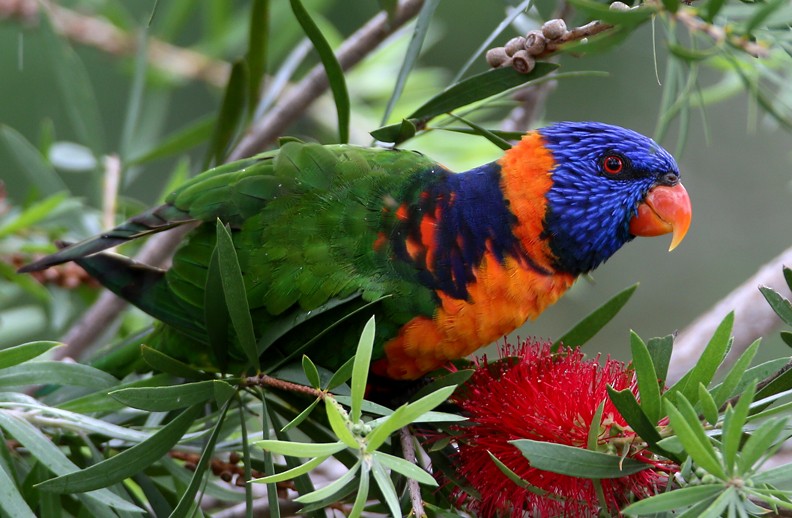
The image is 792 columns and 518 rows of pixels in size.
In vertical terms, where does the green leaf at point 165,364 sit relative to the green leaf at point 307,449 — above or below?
Answer: above

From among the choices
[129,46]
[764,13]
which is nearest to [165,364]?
[764,13]

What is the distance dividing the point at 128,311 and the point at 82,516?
37.1 inches

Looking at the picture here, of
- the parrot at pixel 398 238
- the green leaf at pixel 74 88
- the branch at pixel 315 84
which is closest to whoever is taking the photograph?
the parrot at pixel 398 238

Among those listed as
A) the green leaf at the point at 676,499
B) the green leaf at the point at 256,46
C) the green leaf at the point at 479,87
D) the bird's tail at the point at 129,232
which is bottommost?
the green leaf at the point at 676,499

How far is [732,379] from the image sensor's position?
84 centimetres

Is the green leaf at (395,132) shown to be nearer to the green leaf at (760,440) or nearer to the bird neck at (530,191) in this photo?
the bird neck at (530,191)

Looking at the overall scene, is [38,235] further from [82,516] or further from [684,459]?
[684,459]

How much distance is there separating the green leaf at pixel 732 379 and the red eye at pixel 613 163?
0.56m

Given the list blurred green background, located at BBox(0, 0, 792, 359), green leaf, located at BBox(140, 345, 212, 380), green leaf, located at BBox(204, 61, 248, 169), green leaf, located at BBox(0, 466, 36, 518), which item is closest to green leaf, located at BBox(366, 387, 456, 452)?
green leaf, located at BBox(140, 345, 212, 380)

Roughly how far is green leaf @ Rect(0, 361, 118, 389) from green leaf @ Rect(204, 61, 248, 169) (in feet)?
1.81

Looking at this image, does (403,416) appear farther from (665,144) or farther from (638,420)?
(665,144)

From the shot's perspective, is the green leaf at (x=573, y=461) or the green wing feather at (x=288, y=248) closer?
the green leaf at (x=573, y=461)

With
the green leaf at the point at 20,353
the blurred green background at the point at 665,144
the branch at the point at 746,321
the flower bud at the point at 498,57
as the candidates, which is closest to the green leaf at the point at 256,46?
the flower bud at the point at 498,57

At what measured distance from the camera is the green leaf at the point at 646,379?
808 mm
